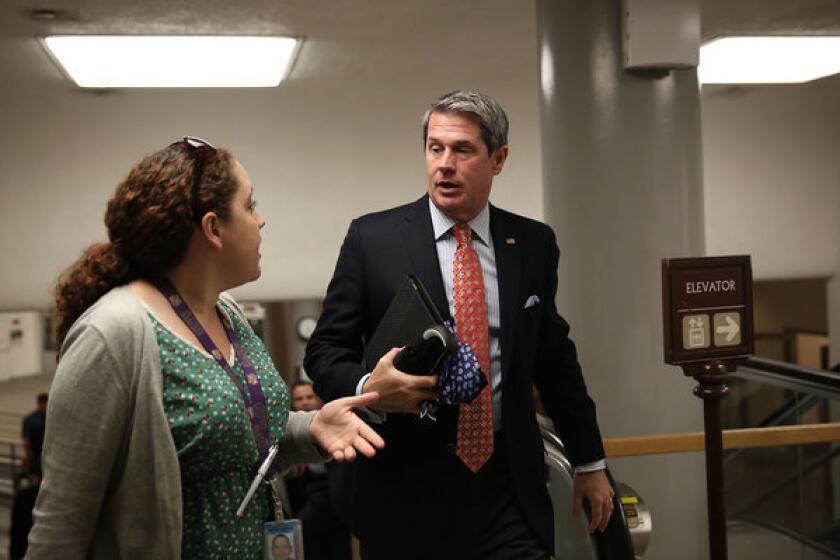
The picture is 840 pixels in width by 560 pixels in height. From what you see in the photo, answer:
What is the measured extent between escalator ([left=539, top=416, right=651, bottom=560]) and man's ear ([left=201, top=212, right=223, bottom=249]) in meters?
1.84

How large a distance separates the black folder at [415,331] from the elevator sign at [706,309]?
3.44 ft

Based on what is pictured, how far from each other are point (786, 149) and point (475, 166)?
7.59 m

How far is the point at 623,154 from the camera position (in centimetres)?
452

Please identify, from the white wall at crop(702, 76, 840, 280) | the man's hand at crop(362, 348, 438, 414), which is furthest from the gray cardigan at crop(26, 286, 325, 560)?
the white wall at crop(702, 76, 840, 280)

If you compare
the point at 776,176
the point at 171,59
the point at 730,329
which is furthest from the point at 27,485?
the point at 776,176

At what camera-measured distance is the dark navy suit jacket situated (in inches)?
104

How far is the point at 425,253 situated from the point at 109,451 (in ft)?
3.95

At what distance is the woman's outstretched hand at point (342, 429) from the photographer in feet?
6.84

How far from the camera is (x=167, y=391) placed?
1.85 meters

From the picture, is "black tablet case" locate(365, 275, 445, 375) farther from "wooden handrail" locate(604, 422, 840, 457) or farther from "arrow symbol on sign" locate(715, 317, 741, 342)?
"wooden handrail" locate(604, 422, 840, 457)

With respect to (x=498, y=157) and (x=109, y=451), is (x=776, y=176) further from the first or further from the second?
(x=109, y=451)

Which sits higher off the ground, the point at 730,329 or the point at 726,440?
the point at 730,329

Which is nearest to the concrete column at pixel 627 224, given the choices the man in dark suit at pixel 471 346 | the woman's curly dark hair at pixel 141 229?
the man in dark suit at pixel 471 346

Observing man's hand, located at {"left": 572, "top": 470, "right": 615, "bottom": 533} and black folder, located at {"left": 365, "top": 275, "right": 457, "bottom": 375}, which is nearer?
black folder, located at {"left": 365, "top": 275, "right": 457, "bottom": 375}
